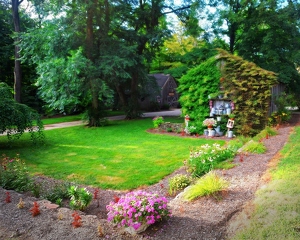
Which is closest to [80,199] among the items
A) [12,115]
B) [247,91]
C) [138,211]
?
[138,211]

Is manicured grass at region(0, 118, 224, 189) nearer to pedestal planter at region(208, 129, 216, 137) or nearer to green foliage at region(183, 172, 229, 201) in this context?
pedestal planter at region(208, 129, 216, 137)

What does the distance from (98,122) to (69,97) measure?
2.97 meters

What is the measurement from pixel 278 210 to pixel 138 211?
1696mm

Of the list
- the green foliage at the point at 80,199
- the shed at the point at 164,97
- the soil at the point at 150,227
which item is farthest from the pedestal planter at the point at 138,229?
the shed at the point at 164,97

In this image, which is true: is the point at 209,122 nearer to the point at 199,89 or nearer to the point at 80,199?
the point at 199,89

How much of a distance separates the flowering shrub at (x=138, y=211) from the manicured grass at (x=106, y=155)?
101 inches

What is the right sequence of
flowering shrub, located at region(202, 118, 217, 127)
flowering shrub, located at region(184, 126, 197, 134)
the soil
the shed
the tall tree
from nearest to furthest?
the soil, flowering shrub, located at region(202, 118, 217, 127), flowering shrub, located at region(184, 126, 197, 134), the tall tree, the shed

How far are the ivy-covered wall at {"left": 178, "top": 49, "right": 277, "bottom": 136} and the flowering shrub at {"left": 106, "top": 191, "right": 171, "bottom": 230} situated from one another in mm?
8891

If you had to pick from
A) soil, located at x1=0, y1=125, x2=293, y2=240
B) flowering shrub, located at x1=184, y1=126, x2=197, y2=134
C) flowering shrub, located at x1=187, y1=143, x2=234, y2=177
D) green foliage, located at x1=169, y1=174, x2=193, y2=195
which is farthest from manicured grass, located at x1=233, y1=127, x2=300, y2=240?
flowering shrub, located at x1=184, y1=126, x2=197, y2=134

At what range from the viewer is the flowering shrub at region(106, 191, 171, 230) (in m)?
3.03

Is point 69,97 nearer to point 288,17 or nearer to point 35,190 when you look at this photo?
point 35,190

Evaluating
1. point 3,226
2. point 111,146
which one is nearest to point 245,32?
point 111,146

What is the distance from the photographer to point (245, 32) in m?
17.2

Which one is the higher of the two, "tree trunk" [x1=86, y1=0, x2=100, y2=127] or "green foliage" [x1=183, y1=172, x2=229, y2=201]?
"tree trunk" [x1=86, y1=0, x2=100, y2=127]
